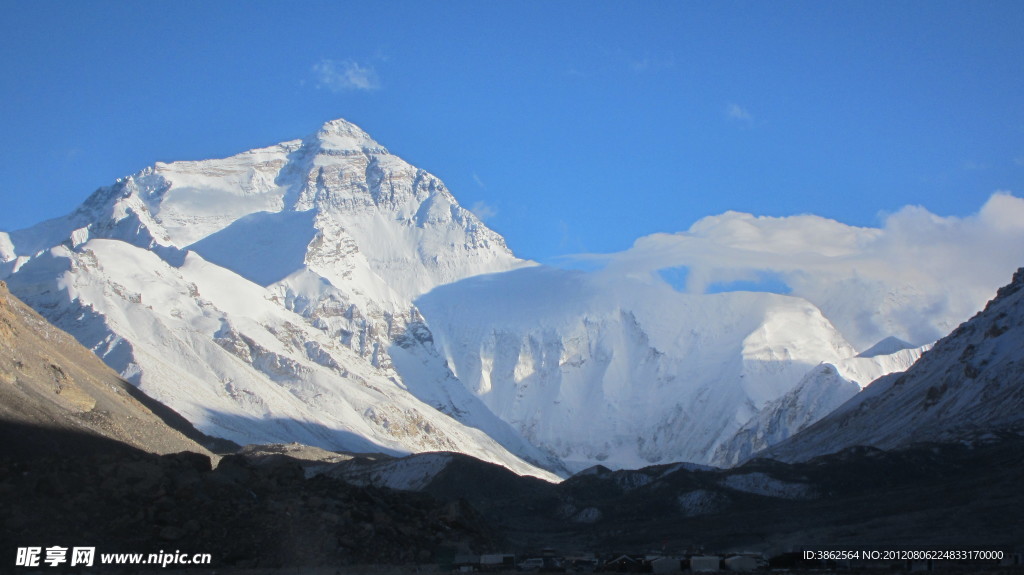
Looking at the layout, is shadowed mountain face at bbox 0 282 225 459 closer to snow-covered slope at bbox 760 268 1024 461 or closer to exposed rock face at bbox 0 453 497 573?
exposed rock face at bbox 0 453 497 573

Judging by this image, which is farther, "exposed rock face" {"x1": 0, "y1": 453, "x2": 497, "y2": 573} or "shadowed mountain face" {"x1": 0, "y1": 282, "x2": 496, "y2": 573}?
"shadowed mountain face" {"x1": 0, "y1": 282, "x2": 496, "y2": 573}

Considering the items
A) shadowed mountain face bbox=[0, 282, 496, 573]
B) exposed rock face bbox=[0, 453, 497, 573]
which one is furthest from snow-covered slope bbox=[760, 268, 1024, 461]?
exposed rock face bbox=[0, 453, 497, 573]

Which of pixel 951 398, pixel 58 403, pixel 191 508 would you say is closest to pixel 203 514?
pixel 191 508

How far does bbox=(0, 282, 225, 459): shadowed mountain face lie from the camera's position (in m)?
72.1

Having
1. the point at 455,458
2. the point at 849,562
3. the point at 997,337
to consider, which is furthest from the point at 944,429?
the point at 849,562

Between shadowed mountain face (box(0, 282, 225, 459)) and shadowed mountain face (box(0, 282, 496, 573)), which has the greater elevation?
shadowed mountain face (box(0, 282, 225, 459))

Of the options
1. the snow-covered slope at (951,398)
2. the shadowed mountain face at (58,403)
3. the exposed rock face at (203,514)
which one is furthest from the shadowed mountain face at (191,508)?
the snow-covered slope at (951,398)

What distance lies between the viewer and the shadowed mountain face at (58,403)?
7212cm

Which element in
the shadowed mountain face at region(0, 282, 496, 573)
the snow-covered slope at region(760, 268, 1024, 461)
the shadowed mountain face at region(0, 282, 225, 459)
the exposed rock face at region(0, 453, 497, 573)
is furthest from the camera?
the snow-covered slope at region(760, 268, 1024, 461)

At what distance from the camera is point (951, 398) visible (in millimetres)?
148375

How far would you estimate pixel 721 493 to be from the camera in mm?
113250

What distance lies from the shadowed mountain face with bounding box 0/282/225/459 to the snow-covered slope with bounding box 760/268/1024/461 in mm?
83305

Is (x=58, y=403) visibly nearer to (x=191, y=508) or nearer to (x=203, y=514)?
(x=191, y=508)

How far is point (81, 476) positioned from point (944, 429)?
109 meters
